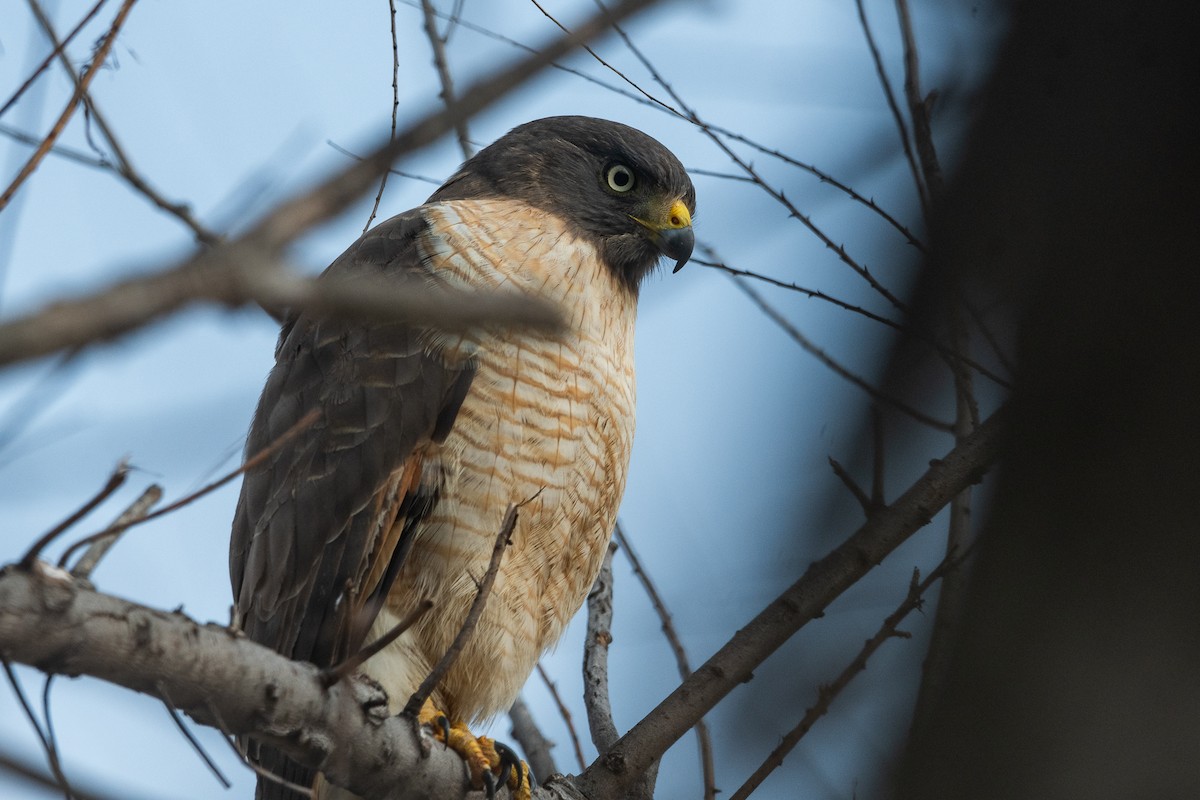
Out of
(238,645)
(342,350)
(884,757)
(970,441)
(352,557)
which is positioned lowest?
(884,757)

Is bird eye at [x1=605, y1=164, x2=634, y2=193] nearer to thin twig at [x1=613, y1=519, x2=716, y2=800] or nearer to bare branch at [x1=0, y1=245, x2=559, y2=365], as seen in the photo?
thin twig at [x1=613, y1=519, x2=716, y2=800]

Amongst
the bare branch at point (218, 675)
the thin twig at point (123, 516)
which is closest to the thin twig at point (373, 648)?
the bare branch at point (218, 675)

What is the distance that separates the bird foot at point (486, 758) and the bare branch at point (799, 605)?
1.05ft

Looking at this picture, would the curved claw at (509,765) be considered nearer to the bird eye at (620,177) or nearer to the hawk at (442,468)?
the hawk at (442,468)

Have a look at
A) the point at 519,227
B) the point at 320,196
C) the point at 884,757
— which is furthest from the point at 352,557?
the point at 320,196

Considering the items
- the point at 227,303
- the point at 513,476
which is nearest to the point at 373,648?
the point at 227,303

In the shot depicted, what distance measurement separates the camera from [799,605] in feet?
10.3

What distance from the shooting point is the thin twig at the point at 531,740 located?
4.77 metres

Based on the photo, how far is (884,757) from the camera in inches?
63.5

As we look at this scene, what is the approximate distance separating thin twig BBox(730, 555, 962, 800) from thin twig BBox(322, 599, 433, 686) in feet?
3.86

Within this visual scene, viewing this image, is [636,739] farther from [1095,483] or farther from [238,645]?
[1095,483]

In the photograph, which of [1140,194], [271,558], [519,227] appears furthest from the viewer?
[519,227]

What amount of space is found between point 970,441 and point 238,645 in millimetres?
1877

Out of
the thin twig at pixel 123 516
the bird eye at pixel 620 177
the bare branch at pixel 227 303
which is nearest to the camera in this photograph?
the bare branch at pixel 227 303
